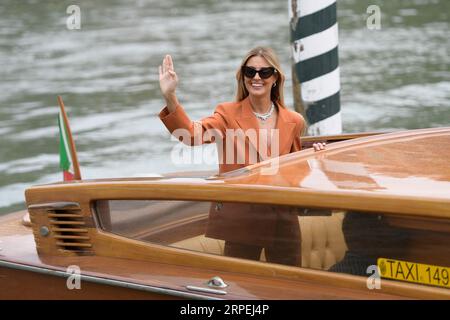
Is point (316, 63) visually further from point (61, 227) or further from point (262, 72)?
point (61, 227)

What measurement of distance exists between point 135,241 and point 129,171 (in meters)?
4.25

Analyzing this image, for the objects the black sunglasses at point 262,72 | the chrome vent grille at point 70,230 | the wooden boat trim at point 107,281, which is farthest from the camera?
the black sunglasses at point 262,72

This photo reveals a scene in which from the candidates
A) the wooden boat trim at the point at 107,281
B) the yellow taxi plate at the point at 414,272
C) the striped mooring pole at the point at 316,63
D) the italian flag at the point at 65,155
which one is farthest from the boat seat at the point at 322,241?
the striped mooring pole at the point at 316,63

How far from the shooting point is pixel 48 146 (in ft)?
30.0

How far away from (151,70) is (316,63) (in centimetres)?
605

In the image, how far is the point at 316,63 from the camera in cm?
652

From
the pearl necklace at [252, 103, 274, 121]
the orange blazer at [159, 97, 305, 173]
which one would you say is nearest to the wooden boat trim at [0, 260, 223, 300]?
the orange blazer at [159, 97, 305, 173]

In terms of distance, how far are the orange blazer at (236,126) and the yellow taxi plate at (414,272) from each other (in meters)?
1.16

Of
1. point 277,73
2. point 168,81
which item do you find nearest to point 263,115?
point 277,73

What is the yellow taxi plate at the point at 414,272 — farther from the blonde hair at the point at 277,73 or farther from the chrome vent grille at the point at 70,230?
the blonde hair at the point at 277,73

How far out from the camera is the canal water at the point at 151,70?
8977 millimetres

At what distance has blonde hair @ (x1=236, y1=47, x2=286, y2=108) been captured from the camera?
4.49m

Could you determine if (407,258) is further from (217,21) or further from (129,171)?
(217,21)

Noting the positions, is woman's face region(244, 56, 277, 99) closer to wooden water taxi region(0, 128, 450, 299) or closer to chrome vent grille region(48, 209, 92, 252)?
wooden water taxi region(0, 128, 450, 299)
